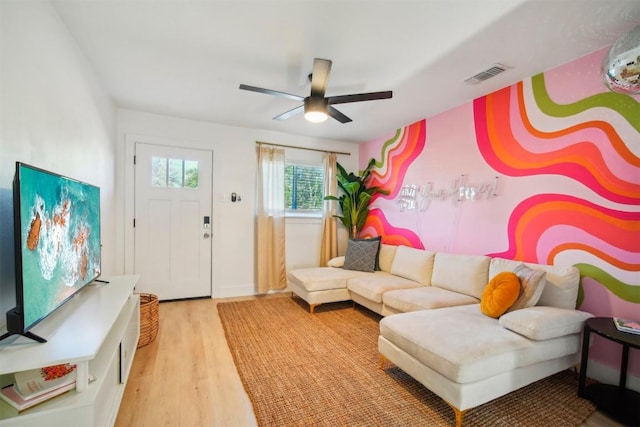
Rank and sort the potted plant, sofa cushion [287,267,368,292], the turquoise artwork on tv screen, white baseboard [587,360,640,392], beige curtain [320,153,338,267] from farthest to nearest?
1. beige curtain [320,153,338,267]
2. the potted plant
3. sofa cushion [287,267,368,292]
4. white baseboard [587,360,640,392]
5. the turquoise artwork on tv screen

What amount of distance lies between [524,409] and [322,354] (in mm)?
1418

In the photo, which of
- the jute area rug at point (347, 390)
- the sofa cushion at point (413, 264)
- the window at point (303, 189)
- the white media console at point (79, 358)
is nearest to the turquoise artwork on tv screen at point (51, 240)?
the white media console at point (79, 358)

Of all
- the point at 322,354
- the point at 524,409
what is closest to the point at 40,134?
the point at 322,354

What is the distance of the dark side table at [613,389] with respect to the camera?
1.63 metres

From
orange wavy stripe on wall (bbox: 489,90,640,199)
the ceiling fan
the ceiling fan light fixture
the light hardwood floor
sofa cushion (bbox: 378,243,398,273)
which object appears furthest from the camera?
sofa cushion (bbox: 378,243,398,273)

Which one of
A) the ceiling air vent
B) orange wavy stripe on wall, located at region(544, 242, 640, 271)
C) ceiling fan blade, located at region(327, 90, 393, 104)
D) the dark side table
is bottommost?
the dark side table

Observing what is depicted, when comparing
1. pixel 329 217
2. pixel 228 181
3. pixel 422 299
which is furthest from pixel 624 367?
pixel 228 181

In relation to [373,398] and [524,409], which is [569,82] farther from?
[373,398]

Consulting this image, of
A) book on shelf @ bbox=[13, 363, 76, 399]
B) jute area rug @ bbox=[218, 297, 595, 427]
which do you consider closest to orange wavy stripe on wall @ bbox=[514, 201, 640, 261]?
jute area rug @ bbox=[218, 297, 595, 427]

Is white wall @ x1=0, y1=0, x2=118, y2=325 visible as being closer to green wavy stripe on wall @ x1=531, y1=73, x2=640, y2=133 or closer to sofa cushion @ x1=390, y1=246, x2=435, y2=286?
sofa cushion @ x1=390, y1=246, x2=435, y2=286

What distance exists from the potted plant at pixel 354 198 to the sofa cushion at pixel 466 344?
8.32 ft

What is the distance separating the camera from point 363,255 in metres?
3.88

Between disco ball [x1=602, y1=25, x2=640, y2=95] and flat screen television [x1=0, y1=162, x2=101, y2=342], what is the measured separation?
2985 mm

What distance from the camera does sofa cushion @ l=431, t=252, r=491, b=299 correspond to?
2.68m
